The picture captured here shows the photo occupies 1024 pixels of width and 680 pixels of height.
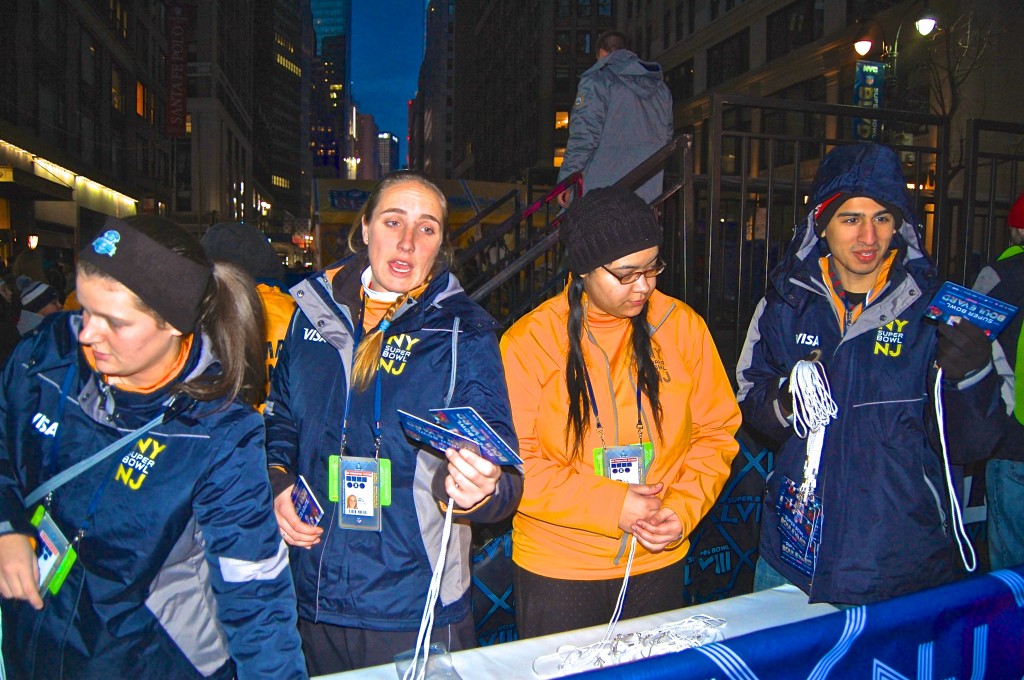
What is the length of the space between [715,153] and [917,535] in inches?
84.9

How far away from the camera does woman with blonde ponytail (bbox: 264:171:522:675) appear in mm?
2109

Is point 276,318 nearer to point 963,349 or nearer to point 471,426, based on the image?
point 471,426

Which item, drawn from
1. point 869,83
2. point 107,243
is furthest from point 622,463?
A: point 869,83

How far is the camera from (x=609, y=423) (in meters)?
2.45

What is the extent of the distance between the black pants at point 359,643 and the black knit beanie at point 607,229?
4.33 ft

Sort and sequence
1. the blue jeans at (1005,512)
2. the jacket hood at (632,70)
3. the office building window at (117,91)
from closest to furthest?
1. the blue jeans at (1005,512)
2. the jacket hood at (632,70)
3. the office building window at (117,91)

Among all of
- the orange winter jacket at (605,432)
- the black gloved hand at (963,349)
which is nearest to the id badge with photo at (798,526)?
the orange winter jacket at (605,432)

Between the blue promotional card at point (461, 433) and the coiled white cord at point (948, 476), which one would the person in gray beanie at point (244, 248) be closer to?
the blue promotional card at point (461, 433)

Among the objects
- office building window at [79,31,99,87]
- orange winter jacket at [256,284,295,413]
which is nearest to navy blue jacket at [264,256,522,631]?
orange winter jacket at [256,284,295,413]

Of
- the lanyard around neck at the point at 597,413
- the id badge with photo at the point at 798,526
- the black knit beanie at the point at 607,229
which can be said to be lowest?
the id badge with photo at the point at 798,526

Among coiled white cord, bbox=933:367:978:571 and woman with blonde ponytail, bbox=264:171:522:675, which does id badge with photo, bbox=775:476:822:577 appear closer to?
coiled white cord, bbox=933:367:978:571

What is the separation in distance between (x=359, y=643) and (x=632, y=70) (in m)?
4.23

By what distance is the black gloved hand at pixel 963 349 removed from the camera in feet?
6.84

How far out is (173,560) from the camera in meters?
1.71
